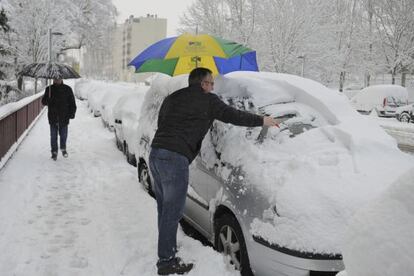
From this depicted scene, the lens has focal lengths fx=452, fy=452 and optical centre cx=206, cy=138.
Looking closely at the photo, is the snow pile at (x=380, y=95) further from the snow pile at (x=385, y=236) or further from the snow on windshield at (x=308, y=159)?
the snow pile at (x=385, y=236)

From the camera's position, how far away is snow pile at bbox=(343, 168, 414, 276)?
5.26ft

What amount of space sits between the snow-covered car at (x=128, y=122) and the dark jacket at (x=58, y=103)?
49.1 inches

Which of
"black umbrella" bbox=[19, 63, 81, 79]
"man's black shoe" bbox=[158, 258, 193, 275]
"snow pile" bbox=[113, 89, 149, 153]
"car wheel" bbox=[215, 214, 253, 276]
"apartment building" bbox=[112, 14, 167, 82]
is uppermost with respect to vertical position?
"apartment building" bbox=[112, 14, 167, 82]

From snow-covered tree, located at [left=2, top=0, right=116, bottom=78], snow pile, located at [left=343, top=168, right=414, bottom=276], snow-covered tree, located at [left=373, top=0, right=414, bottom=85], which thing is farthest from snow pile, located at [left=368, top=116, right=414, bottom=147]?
snow-covered tree, located at [left=2, top=0, right=116, bottom=78]

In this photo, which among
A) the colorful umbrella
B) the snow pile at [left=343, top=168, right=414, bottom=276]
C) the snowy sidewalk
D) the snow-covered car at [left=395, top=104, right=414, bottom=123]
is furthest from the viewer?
the snow-covered car at [left=395, top=104, right=414, bottom=123]

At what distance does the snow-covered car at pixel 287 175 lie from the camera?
3.27m

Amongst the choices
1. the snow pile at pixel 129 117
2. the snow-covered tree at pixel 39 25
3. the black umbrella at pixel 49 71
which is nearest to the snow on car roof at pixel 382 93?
the snow pile at pixel 129 117

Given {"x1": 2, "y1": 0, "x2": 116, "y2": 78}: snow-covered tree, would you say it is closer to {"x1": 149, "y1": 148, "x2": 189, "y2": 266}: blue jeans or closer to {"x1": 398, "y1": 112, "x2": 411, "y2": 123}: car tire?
{"x1": 398, "y1": 112, "x2": 411, "y2": 123}: car tire

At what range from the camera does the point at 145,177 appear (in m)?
6.84

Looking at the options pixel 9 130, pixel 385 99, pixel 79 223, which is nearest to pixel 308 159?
pixel 79 223

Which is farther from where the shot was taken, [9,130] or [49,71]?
[9,130]

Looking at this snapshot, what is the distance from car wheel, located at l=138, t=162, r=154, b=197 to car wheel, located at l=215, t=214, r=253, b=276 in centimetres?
273

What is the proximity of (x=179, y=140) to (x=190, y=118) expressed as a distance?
213 millimetres

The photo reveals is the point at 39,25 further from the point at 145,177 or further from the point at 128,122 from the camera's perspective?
the point at 145,177
